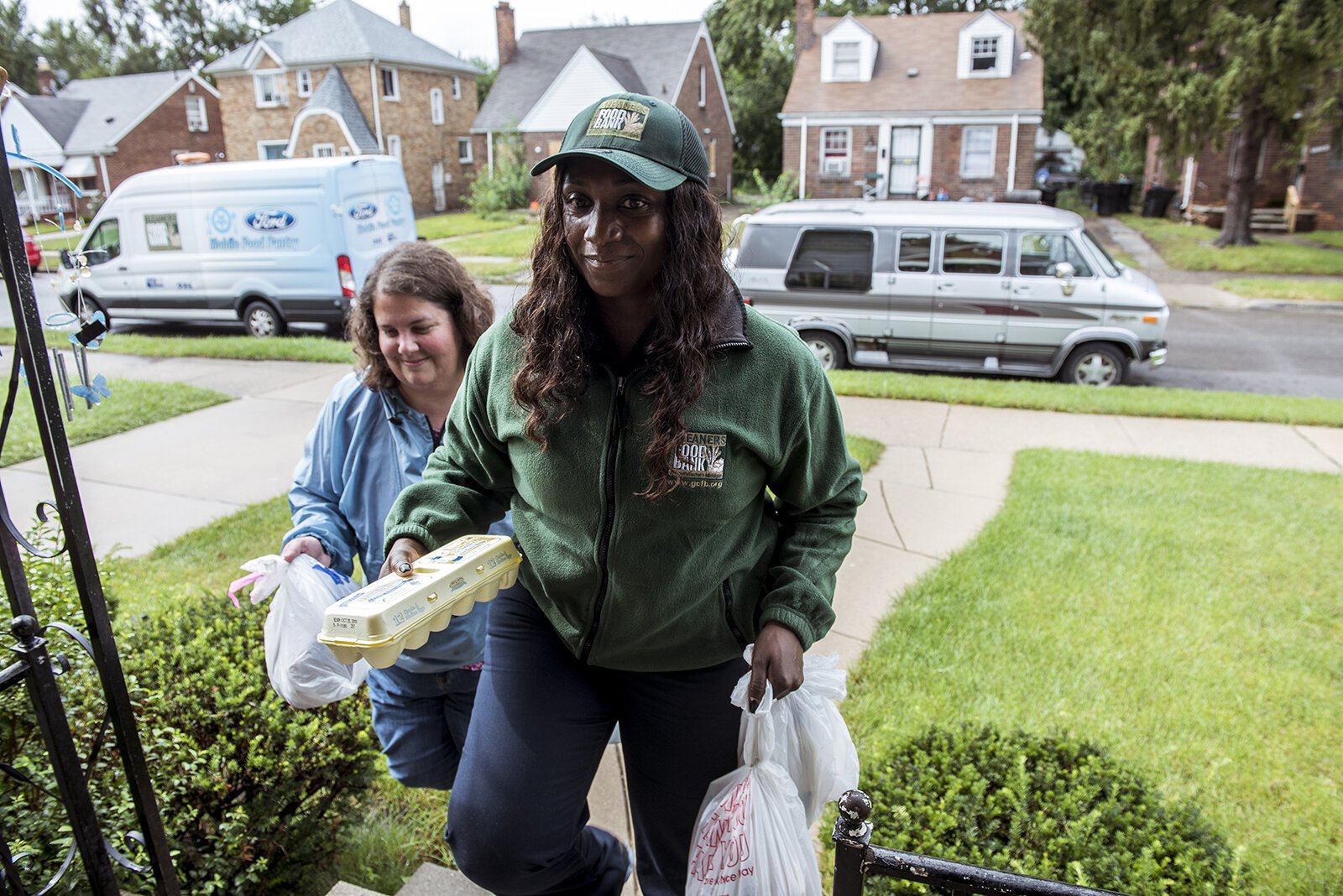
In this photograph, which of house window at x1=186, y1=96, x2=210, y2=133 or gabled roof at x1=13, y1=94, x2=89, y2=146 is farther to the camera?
house window at x1=186, y1=96, x2=210, y2=133

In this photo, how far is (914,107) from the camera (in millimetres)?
31156

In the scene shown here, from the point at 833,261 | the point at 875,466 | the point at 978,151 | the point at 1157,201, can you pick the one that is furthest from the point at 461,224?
the point at 875,466

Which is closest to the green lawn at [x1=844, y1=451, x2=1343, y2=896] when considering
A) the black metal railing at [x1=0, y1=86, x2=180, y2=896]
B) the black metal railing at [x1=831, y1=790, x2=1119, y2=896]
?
the black metal railing at [x1=831, y1=790, x2=1119, y2=896]

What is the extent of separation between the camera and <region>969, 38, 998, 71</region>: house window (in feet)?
101

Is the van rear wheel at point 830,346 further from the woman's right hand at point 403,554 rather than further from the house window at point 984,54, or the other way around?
the house window at point 984,54

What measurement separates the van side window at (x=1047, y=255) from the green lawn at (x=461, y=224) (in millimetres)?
19876

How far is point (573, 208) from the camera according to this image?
1924mm

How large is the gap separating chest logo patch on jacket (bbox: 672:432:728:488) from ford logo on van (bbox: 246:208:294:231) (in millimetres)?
12085

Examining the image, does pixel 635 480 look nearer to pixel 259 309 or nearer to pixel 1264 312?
pixel 259 309

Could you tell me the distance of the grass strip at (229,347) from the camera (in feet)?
36.5

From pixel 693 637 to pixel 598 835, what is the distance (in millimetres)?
763

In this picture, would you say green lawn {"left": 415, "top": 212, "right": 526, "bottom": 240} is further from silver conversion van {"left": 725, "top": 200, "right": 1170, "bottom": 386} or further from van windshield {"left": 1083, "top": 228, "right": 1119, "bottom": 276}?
van windshield {"left": 1083, "top": 228, "right": 1119, "bottom": 276}

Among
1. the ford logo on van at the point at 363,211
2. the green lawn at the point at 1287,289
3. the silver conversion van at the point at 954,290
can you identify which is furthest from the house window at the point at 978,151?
the ford logo on van at the point at 363,211

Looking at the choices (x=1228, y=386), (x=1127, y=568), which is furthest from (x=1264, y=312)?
(x=1127, y=568)
